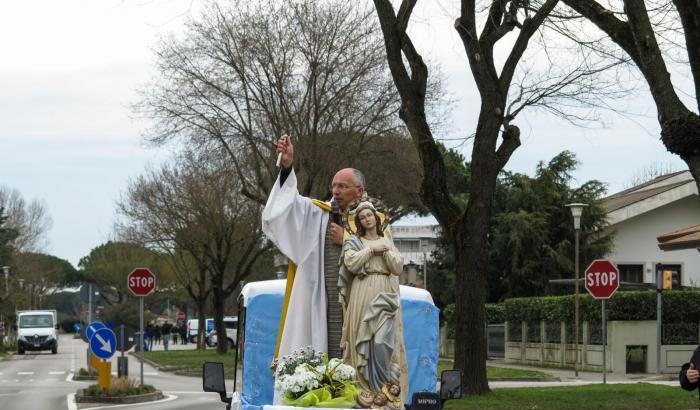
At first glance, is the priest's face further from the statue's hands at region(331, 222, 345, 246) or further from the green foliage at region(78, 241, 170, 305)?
the green foliage at region(78, 241, 170, 305)

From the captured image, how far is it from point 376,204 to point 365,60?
32.4m

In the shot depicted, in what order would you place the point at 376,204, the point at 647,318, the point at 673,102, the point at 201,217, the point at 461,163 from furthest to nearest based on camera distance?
the point at 461,163
the point at 201,217
the point at 647,318
the point at 673,102
the point at 376,204

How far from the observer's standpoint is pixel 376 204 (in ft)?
23.5

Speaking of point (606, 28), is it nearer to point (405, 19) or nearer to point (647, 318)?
point (405, 19)

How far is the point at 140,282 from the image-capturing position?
29250mm

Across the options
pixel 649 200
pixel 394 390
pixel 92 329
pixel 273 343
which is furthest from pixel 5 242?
pixel 394 390

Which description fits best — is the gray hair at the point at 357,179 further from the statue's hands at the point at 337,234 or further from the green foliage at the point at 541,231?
the green foliage at the point at 541,231

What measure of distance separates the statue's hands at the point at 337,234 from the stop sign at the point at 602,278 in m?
20.6

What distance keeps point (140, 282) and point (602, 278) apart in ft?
34.1

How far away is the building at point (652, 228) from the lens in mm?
47125

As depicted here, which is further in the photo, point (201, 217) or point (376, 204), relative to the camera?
point (201, 217)

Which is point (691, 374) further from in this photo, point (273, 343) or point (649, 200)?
point (649, 200)

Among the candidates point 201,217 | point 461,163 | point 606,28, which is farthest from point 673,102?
point 461,163

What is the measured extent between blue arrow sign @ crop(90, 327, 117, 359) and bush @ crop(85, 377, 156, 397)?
1225 millimetres
